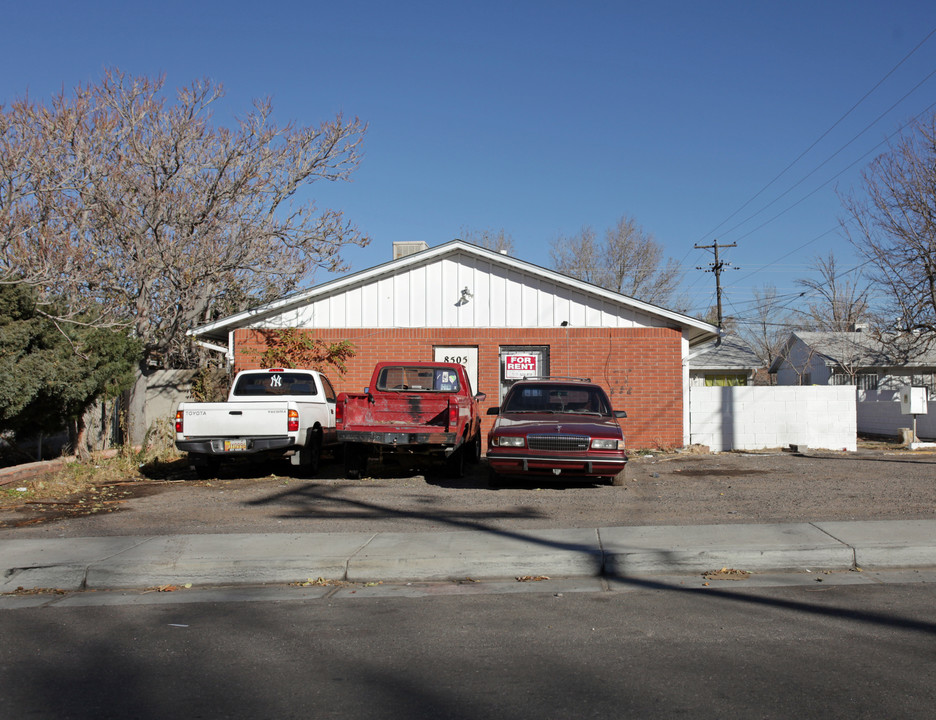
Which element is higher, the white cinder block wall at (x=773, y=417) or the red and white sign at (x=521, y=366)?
the red and white sign at (x=521, y=366)

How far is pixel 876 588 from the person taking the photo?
6.24 metres

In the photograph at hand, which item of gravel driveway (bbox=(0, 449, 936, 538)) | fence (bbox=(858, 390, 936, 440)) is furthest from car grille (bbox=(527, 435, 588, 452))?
fence (bbox=(858, 390, 936, 440))

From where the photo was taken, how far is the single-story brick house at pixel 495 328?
17.5 meters

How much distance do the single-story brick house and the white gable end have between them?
23 millimetres

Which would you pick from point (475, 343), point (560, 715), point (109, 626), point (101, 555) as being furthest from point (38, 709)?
point (475, 343)

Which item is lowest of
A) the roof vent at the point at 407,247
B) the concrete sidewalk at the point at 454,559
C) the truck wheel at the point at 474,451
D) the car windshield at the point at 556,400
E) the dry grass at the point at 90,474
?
the concrete sidewalk at the point at 454,559

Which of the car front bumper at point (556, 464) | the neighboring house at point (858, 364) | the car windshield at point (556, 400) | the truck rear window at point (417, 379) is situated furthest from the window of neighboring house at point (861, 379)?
the car front bumper at point (556, 464)

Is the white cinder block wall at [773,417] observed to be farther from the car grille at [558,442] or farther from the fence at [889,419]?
the car grille at [558,442]

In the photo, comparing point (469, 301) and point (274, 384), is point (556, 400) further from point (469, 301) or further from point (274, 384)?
point (469, 301)

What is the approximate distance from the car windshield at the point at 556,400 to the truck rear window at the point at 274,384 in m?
4.22

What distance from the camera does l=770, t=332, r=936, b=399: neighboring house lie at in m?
→ 33.8

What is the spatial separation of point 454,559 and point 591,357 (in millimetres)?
11068

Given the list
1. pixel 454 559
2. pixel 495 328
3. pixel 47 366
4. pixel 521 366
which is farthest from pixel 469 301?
pixel 454 559

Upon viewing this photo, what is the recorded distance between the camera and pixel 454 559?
23.2 ft
